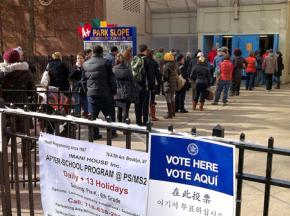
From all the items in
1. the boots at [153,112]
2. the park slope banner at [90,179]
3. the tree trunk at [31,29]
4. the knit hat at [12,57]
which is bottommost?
the boots at [153,112]

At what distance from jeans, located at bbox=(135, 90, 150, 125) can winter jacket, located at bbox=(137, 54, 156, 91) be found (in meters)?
0.13

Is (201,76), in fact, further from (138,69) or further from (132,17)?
(132,17)

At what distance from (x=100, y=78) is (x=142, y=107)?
1789 millimetres

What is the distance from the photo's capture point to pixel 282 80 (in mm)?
19250

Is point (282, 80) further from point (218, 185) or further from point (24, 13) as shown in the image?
point (218, 185)

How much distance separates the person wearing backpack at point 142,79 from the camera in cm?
856

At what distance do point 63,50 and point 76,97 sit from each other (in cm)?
1156

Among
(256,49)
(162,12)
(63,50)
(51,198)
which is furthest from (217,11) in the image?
(51,198)

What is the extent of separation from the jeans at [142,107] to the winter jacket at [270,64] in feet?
30.5

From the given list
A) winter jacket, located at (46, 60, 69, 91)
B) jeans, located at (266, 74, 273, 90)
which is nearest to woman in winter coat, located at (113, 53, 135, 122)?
winter jacket, located at (46, 60, 69, 91)

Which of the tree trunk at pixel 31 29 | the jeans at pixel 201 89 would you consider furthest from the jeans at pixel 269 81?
the tree trunk at pixel 31 29

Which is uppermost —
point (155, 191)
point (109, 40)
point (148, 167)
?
point (109, 40)

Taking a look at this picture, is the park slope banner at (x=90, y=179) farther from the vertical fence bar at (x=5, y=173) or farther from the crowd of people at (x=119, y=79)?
the crowd of people at (x=119, y=79)

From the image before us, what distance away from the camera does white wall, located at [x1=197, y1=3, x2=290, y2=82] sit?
18188 millimetres
